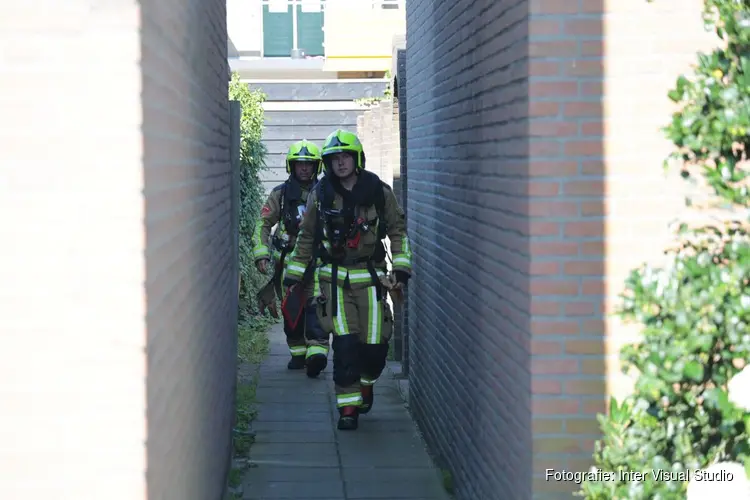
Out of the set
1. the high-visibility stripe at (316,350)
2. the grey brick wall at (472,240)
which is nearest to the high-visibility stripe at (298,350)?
the high-visibility stripe at (316,350)

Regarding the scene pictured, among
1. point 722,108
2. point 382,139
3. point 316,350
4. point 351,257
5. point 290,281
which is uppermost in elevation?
point 382,139

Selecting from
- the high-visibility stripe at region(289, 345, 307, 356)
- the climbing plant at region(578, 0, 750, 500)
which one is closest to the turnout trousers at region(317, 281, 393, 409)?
the high-visibility stripe at region(289, 345, 307, 356)

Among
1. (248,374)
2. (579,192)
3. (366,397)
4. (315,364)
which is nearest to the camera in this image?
(579,192)

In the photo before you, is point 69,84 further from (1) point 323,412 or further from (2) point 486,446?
(1) point 323,412

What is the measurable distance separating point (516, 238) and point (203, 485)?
173cm

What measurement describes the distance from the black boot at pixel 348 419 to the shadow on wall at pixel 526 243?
1.86 meters

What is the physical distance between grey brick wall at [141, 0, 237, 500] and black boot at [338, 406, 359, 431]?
50.7 inches

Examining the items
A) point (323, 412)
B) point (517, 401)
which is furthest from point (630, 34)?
point (323, 412)

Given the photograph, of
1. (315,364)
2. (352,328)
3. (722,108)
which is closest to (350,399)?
(352,328)

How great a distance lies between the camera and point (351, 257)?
838cm

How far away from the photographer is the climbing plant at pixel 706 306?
3197 millimetres

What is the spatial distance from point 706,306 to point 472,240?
2839 millimetres

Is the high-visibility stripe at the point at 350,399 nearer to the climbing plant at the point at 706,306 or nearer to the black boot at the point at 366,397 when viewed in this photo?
the black boot at the point at 366,397

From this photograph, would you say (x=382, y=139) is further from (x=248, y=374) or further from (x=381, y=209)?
(x=381, y=209)
